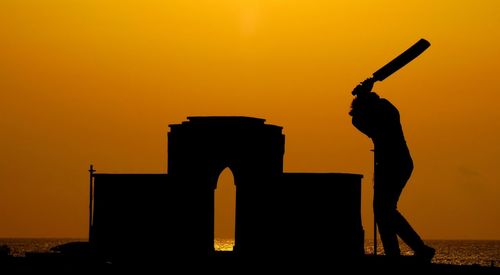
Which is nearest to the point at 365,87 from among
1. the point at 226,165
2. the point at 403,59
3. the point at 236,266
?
the point at 403,59

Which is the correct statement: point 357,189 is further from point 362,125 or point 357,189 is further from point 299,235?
point 362,125

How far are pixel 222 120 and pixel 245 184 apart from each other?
323 cm

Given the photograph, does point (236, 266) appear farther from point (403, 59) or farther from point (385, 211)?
point (403, 59)

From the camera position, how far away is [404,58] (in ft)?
101

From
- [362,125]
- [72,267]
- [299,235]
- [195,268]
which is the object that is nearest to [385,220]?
[362,125]

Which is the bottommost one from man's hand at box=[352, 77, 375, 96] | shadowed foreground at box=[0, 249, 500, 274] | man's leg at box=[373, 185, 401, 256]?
shadowed foreground at box=[0, 249, 500, 274]

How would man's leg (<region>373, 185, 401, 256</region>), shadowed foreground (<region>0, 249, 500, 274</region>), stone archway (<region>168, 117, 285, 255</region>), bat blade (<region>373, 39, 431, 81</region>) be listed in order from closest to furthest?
bat blade (<region>373, 39, 431, 81</region>), man's leg (<region>373, 185, 401, 256</region>), shadowed foreground (<region>0, 249, 500, 274</region>), stone archway (<region>168, 117, 285, 255</region>)

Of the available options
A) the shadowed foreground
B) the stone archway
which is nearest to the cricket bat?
the shadowed foreground

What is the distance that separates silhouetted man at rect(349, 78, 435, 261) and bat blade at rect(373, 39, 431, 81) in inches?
19.8

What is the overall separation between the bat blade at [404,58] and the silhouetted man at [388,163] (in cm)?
50

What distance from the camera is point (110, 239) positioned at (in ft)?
186

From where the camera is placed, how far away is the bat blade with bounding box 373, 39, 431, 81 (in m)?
30.7

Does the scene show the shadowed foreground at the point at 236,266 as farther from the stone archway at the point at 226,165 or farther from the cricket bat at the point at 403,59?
the stone archway at the point at 226,165

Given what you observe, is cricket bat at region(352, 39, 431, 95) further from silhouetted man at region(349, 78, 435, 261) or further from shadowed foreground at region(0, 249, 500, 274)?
shadowed foreground at region(0, 249, 500, 274)
